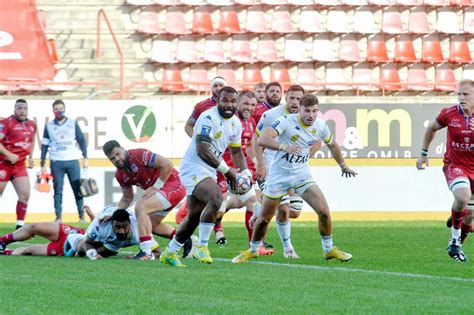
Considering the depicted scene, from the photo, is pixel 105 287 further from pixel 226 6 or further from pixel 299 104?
pixel 226 6

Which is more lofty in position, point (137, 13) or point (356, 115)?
point (137, 13)

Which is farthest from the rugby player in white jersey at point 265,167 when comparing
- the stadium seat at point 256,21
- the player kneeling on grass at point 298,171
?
the stadium seat at point 256,21

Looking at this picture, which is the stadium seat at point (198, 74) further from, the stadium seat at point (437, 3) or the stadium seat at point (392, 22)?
the stadium seat at point (437, 3)

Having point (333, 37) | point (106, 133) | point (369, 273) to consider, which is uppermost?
point (333, 37)

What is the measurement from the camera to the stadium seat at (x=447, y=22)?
31.8 m

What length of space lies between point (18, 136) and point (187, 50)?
10.5m

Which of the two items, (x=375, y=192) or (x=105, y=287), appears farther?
(x=375, y=192)

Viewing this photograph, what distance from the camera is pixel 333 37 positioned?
31.4 meters

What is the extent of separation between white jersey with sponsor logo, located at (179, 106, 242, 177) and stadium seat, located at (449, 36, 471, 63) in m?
18.9

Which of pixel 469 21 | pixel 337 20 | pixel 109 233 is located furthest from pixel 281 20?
pixel 109 233

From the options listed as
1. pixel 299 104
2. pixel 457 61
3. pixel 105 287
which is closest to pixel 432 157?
pixel 457 61

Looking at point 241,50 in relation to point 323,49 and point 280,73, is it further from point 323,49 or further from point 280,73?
point 323,49

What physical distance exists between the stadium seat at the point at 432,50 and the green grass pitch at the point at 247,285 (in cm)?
1605

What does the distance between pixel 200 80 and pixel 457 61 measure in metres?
6.81
